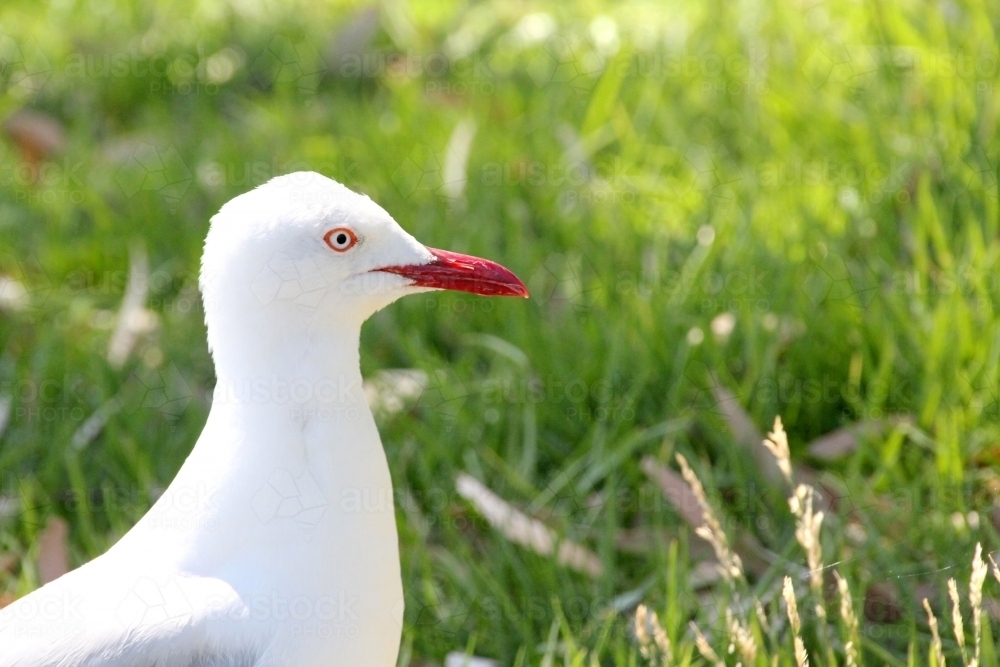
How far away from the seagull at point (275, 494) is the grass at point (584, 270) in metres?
0.57

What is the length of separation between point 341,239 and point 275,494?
17.7 inches

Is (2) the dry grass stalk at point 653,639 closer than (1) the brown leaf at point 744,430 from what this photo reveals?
Yes

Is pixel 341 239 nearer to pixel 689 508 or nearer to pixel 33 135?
pixel 689 508

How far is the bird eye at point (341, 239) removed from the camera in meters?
2.21

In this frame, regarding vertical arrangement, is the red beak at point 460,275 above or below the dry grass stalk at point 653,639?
above

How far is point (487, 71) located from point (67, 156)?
164 centimetres

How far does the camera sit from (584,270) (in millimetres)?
3906

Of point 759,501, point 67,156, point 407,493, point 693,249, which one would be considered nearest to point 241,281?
point 407,493

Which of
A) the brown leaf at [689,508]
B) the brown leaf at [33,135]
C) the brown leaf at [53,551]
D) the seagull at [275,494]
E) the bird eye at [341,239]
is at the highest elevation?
the brown leaf at [33,135]

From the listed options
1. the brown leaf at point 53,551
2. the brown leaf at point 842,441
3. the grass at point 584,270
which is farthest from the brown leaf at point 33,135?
the brown leaf at point 842,441

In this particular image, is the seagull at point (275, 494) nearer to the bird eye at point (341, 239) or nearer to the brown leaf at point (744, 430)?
the bird eye at point (341, 239)

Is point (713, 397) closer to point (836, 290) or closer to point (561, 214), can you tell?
point (836, 290)

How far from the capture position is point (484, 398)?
11.2 feet

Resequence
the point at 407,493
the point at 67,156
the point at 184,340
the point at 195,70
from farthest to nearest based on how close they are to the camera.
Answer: the point at 195,70 → the point at 67,156 → the point at 184,340 → the point at 407,493
